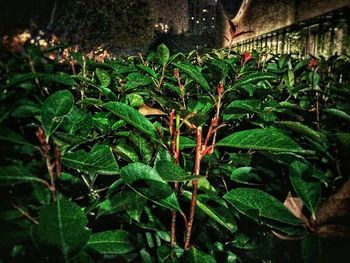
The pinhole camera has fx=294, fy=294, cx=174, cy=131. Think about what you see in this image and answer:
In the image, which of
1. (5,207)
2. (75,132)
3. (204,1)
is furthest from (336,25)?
(204,1)

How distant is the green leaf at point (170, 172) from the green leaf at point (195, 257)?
0.28 meters

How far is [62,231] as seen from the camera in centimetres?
68

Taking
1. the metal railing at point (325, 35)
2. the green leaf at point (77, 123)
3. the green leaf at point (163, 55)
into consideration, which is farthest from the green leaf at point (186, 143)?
the metal railing at point (325, 35)

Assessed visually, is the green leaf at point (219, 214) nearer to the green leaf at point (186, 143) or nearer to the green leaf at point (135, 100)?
the green leaf at point (186, 143)

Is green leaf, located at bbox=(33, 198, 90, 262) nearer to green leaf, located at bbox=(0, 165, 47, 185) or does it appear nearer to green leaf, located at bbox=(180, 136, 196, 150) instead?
green leaf, located at bbox=(0, 165, 47, 185)

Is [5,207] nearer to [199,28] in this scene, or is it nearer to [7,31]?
[7,31]

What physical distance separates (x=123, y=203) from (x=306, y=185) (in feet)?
2.05

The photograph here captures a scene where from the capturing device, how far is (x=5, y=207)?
882mm

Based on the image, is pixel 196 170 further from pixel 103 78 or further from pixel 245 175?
pixel 103 78

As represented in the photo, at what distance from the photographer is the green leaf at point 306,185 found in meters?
0.97

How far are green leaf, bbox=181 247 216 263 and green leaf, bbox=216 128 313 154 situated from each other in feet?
1.19

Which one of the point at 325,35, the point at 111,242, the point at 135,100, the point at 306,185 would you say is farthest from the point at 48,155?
the point at 325,35

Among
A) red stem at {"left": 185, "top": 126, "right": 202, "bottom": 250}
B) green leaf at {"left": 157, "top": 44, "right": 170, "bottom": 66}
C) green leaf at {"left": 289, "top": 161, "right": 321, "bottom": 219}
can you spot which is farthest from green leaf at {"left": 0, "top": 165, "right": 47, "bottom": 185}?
green leaf at {"left": 157, "top": 44, "right": 170, "bottom": 66}

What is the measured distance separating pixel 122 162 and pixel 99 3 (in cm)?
2468
